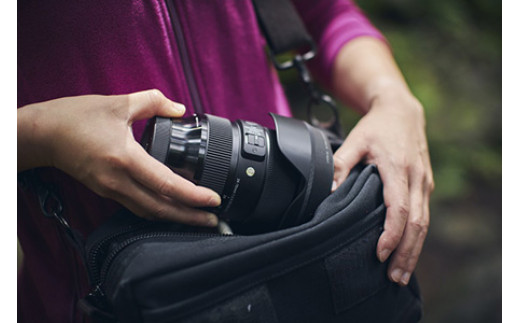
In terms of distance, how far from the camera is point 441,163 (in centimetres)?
243

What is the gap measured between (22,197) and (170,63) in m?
0.33

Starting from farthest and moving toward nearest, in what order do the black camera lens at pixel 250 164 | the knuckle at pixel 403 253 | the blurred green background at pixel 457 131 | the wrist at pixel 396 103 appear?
the blurred green background at pixel 457 131
the wrist at pixel 396 103
the knuckle at pixel 403 253
the black camera lens at pixel 250 164

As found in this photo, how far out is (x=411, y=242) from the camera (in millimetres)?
732

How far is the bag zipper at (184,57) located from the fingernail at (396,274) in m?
0.42

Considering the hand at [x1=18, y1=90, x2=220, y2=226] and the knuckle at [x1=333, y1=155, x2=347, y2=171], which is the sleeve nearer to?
the knuckle at [x1=333, y1=155, x2=347, y2=171]

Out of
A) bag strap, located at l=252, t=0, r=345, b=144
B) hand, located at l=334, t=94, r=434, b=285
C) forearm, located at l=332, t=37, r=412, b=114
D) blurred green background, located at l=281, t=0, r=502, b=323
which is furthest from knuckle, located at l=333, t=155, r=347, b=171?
blurred green background, located at l=281, t=0, r=502, b=323

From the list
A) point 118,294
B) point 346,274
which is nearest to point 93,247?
point 118,294

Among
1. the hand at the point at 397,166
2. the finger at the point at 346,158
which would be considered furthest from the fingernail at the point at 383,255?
the finger at the point at 346,158

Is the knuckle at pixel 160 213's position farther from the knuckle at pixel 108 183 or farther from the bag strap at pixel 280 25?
the bag strap at pixel 280 25

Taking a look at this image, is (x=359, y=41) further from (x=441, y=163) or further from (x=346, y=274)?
(x=441, y=163)

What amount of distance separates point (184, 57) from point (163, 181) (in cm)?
26

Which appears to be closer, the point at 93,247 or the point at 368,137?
the point at 93,247

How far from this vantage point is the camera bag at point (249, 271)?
51 centimetres
